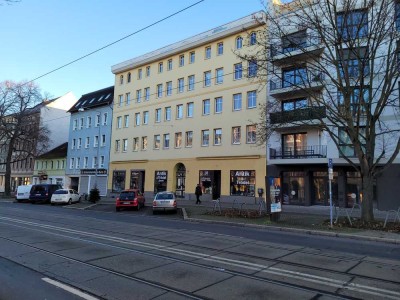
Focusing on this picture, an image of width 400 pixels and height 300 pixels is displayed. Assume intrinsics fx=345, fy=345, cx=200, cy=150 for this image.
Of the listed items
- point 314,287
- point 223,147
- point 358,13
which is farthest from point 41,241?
point 223,147

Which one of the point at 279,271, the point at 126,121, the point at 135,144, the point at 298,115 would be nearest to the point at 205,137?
the point at 135,144

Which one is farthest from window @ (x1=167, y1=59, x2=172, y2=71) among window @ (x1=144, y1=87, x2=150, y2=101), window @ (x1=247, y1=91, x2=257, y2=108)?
window @ (x1=247, y1=91, x2=257, y2=108)

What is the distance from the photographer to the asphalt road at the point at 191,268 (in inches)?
223

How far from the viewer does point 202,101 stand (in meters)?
36.9

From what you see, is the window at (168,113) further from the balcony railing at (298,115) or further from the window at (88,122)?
the balcony railing at (298,115)

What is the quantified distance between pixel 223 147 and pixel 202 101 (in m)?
6.07

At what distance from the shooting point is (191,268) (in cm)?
725

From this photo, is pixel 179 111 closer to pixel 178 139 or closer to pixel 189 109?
pixel 189 109

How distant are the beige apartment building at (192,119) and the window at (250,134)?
0.09 m

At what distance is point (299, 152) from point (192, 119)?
12950mm

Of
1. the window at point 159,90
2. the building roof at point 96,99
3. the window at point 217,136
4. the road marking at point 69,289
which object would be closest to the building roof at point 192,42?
the window at point 159,90

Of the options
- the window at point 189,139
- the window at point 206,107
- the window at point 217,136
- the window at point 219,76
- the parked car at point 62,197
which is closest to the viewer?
the parked car at point 62,197

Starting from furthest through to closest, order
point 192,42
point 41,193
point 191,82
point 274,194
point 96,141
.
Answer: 1. point 96,141
2. point 191,82
3. point 192,42
4. point 41,193
5. point 274,194

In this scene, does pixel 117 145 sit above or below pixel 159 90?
below
